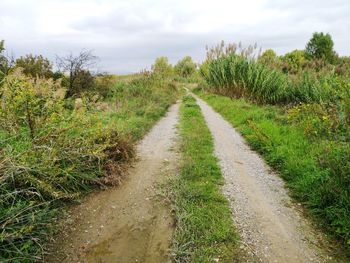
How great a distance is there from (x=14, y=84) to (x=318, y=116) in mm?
6088

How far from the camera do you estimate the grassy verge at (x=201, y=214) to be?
119 inches

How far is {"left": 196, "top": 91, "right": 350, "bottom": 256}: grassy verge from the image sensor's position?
11.9 feet

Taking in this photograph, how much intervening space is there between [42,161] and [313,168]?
3747mm

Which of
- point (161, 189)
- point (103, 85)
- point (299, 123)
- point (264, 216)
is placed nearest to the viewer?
point (264, 216)

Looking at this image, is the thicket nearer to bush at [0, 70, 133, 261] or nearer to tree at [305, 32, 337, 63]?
bush at [0, 70, 133, 261]

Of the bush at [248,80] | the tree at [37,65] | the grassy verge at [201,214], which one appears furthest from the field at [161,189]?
the tree at [37,65]

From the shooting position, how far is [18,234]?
102 inches

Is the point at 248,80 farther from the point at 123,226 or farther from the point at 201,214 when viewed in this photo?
the point at 123,226

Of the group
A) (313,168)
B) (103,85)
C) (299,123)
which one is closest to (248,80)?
(299,123)

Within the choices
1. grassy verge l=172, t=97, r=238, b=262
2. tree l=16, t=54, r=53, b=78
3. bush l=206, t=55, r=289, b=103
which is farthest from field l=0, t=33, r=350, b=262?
tree l=16, t=54, r=53, b=78

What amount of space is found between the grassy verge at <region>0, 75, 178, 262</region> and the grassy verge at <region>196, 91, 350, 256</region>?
2660 millimetres

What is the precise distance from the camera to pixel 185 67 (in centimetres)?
4150

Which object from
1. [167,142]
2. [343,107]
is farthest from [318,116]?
[167,142]

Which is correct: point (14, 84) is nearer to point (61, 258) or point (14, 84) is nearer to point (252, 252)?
point (61, 258)
